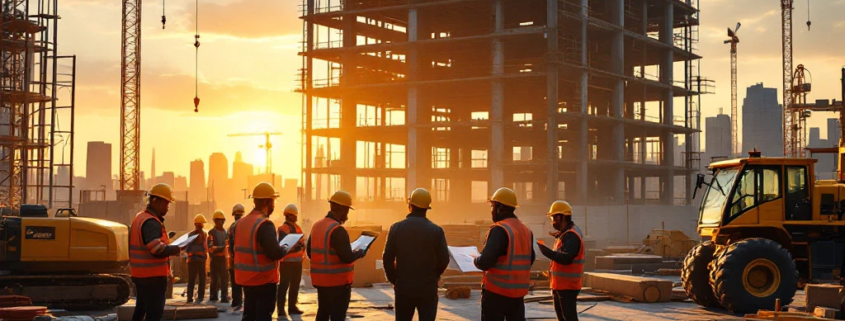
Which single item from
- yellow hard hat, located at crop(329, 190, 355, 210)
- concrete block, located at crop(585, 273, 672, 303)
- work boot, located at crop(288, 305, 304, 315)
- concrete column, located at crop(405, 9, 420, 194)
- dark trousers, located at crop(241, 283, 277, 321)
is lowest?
work boot, located at crop(288, 305, 304, 315)

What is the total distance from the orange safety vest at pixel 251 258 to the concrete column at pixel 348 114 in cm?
5428

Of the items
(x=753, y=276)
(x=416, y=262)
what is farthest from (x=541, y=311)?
(x=416, y=262)

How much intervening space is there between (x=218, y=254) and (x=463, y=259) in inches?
371

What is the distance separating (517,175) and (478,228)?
3954cm

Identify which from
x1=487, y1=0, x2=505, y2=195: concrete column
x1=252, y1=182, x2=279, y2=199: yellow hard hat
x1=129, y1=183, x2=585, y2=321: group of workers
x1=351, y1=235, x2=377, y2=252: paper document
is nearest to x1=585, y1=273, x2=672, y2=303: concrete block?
x1=129, y1=183, x2=585, y2=321: group of workers

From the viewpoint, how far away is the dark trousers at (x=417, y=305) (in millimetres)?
9156

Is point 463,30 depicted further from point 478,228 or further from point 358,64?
point 478,228

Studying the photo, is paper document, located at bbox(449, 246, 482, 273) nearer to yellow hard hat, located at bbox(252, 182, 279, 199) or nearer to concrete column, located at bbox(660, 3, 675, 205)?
yellow hard hat, located at bbox(252, 182, 279, 199)

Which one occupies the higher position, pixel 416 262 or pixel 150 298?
pixel 416 262

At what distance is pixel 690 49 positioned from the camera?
73438 mm

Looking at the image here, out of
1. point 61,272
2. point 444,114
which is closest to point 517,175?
point 444,114

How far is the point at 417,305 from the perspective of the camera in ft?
30.2

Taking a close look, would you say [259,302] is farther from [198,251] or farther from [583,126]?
[583,126]

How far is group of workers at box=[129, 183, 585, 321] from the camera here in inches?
360
